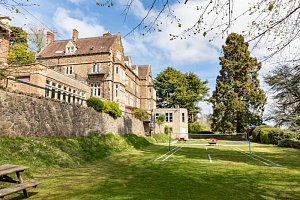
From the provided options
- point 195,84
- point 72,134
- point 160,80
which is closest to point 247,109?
point 195,84

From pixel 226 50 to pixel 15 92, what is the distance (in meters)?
49.7

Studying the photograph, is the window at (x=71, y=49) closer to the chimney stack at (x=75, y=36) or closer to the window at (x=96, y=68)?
the chimney stack at (x=75, y=36)

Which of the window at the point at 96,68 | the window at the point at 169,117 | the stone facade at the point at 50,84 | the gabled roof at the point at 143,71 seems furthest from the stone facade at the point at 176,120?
the stone facade at the point at 50,84

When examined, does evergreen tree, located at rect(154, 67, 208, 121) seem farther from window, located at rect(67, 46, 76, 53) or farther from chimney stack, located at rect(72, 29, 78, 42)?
window, located at rect(67, 46, 76, 53)

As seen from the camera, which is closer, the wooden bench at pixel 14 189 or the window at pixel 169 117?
the wooden bench at pixel 14 189

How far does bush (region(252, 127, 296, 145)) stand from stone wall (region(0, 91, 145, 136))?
79.9ft

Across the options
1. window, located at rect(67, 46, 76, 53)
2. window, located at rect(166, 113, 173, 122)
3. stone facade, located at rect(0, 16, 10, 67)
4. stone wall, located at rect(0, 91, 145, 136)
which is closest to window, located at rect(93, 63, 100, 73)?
window, located at rect(67, 46, 76, 53)

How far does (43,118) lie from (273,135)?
32.3 metres

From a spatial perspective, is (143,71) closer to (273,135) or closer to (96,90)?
(96,90)

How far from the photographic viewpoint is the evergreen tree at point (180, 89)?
65812 millimetres

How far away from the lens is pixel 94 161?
14125 mm

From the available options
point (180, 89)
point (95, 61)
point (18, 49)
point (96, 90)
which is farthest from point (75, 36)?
point (18, 49)

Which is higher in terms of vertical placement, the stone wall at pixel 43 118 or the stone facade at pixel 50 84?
the stone facade at pixel 50 84

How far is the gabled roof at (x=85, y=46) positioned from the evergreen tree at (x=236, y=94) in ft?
88.4
